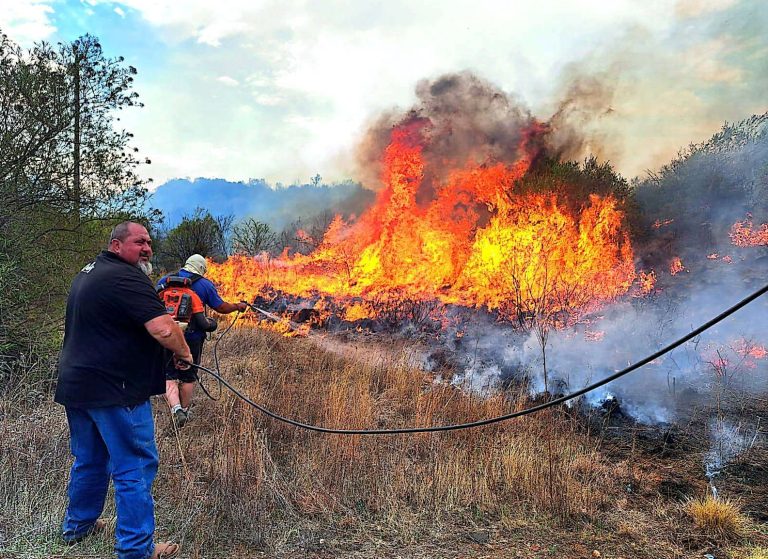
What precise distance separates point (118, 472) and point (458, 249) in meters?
9.63

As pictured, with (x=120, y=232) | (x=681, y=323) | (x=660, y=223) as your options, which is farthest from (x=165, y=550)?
(x=660, y=223)

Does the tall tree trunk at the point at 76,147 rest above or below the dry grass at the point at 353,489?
above

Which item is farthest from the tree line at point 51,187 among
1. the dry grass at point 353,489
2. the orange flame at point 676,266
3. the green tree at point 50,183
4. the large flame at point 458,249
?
the orange flame at point 676,266

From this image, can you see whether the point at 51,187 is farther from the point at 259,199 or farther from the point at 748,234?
the point at 259,199

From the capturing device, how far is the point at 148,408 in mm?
3293

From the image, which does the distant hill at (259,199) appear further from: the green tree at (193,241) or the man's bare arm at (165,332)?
the man's bare arm at (165,332)

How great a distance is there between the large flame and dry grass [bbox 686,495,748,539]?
4979 mm

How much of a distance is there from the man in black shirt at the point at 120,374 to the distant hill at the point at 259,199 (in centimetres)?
731

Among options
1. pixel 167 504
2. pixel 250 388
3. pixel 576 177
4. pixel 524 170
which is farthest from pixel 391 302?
pixel 167 504

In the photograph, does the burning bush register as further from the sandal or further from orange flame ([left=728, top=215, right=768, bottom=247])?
the sandal

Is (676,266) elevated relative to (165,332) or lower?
elevated

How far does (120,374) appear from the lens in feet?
10.0

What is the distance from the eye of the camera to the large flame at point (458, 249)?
31.5 ft

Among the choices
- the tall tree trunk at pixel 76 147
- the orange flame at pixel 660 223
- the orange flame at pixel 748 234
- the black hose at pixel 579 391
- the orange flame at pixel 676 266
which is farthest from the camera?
the orange flame at pixel 660 223
